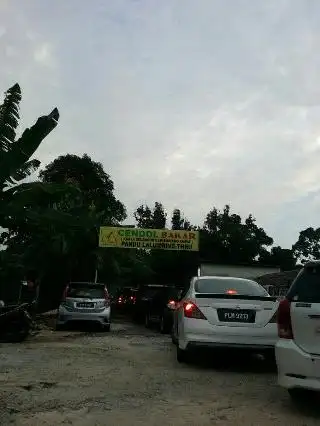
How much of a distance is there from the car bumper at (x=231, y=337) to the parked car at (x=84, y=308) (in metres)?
8.73

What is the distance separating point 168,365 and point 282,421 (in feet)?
13.3

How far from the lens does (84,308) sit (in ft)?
57.4

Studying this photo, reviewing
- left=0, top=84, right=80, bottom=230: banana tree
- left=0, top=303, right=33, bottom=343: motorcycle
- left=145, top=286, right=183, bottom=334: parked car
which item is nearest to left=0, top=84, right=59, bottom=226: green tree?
left=0, top=84, right=80, bottom=230: banana tree

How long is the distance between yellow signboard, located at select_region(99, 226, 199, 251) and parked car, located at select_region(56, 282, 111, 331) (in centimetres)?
748

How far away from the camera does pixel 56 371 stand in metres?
8.81

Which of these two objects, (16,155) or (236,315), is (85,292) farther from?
(236,315)

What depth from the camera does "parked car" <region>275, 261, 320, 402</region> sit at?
584cm

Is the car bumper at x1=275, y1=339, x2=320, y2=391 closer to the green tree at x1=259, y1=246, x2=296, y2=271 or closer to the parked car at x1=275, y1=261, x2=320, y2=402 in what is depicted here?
the parked car at x1=275, y1=261, x2=320, y2=402

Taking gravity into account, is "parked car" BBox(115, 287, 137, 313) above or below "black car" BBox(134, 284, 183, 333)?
above

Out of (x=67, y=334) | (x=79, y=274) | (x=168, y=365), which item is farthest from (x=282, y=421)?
(x=79, y=274)

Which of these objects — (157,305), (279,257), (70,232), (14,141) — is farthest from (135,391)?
(279,257)

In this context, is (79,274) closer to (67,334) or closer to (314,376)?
(67,334)

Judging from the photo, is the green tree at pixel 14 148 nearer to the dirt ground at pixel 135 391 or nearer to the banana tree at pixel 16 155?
the banana tree at pixel 16 155

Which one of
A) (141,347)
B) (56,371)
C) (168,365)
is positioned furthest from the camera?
Result: (141,347)
